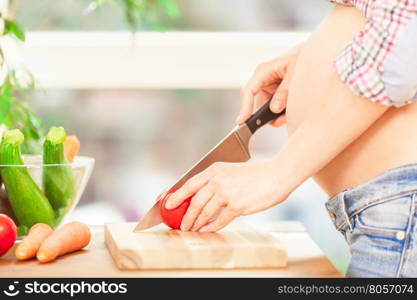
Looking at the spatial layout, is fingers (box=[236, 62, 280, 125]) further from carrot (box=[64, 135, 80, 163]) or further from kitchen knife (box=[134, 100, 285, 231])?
carrot (box=[64, 135, 80, 163])

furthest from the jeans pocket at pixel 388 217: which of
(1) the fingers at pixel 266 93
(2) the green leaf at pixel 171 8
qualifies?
(2) the green leaf at pixel 171 8

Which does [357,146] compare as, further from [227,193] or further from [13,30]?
[13,30]

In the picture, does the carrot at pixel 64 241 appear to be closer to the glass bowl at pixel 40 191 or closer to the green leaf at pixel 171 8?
the glass bowl at pixel 40 191

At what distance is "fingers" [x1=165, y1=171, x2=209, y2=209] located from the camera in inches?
50.4

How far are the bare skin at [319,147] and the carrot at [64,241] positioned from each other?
0.55 feet

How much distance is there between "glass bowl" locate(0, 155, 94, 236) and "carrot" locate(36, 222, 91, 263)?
12 cm

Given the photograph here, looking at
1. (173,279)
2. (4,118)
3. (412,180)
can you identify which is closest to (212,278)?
(173,279)

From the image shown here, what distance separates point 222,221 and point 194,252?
0.34 ft

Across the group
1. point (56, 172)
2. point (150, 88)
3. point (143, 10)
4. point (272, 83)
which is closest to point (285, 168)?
point (272, 83)

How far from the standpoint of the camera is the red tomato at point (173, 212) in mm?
1315

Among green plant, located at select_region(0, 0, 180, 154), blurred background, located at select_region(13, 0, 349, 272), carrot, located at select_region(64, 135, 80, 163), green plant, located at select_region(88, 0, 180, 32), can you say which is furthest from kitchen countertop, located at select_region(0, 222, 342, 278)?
blurred background, located at select_region(13, 0, 349, 272)

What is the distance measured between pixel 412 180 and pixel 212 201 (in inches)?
13.0

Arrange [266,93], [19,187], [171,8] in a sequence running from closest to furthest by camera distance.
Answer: [19,187]
[266,93]
[171,8]

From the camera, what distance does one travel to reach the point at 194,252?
120cm
